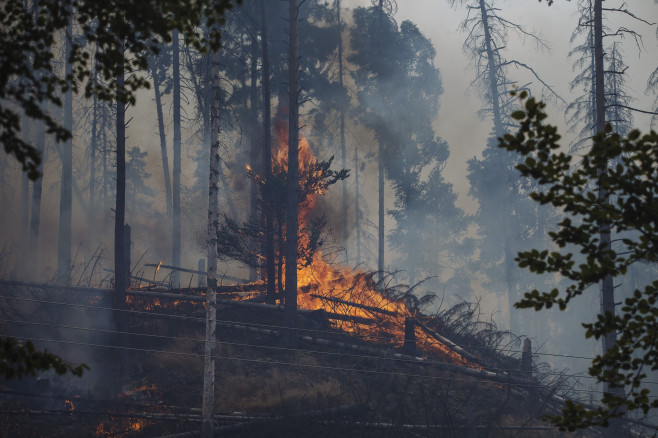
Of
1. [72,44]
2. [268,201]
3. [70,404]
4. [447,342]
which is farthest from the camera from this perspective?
[268,201]

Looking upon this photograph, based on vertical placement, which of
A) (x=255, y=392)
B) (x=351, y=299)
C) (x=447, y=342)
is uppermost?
(x=351, y=299)

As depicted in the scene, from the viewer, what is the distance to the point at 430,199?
44.0m

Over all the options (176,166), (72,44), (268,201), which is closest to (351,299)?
(268,201)

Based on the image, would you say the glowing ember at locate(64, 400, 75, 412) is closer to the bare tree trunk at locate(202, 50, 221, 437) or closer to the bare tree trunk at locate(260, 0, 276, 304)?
the bare tree trunk at locate(202, 50, 221, 437)

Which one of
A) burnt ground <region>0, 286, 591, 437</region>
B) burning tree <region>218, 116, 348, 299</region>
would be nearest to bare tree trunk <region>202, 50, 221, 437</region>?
burnt ground <region>0, 286, 591, 437</region>

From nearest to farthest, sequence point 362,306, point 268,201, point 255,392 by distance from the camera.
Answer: point 255,392 < point 362,306 < point 268,201

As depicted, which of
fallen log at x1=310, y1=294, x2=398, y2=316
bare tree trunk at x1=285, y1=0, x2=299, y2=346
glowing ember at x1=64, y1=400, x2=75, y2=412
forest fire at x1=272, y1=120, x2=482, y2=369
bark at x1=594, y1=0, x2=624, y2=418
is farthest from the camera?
fallen log at x1=310, y1=294, x2=398, y2=316

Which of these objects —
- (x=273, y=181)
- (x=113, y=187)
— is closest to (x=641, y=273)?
(x=273, y=181)

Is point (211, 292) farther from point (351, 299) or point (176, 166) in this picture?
point (176, 166)

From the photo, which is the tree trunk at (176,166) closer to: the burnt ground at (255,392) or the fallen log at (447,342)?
the burnt ground at (255,392)

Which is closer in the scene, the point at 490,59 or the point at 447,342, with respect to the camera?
the point at 447,342

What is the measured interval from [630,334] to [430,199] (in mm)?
40562

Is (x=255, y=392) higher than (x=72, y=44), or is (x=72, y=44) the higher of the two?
(x=72, y=44)

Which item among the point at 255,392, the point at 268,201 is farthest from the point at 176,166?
the point at 255,392
